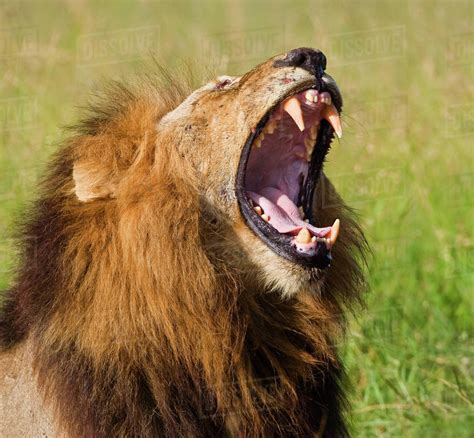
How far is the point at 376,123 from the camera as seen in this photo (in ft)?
23.9

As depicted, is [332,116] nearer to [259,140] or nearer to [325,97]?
[325,97]

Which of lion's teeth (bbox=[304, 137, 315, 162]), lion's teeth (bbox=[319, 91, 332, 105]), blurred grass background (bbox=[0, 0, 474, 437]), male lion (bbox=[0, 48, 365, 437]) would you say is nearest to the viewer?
male lion (bbox=[0, 48, 365, 437])

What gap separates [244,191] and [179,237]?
1.02 feet

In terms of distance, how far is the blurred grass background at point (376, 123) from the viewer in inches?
195

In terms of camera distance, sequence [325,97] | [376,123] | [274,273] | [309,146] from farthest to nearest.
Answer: [376,123], [309,146], [325,97], [274,273]

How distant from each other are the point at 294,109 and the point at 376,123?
3.88 metres

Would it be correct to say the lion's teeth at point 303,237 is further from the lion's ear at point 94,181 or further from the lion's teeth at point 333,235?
the lion's ear at point 94,181

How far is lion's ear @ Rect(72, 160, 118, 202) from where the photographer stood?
11.1 ft

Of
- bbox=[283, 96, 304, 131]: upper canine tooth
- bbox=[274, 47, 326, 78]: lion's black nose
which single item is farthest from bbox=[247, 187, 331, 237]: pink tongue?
bbox=[274, 47, 326, 78]: lion's black nose

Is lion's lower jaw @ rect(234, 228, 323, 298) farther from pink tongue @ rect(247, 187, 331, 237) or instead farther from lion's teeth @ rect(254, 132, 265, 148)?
lion's teeth @ rect(254, 132, 265, 148)

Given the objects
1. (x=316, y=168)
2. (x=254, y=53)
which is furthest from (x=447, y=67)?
(x=316, y=168)

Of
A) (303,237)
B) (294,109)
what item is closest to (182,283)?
(303,237)

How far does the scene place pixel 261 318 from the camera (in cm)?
352

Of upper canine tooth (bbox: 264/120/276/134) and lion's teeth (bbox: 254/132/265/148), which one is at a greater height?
upper canine tooth (bbox: 264/120/276/134)
